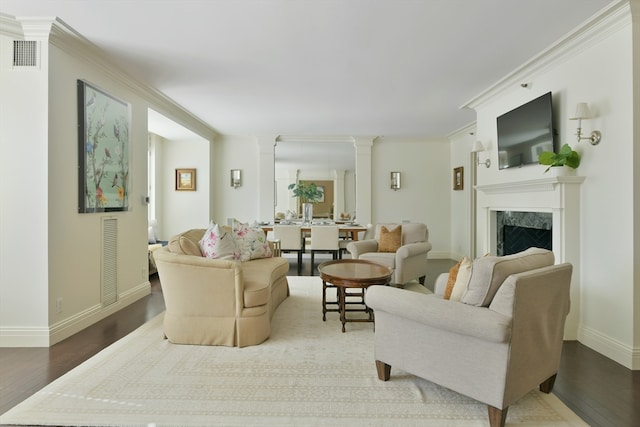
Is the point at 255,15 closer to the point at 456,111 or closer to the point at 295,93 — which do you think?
the point at 295,93

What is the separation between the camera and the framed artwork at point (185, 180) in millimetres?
6750

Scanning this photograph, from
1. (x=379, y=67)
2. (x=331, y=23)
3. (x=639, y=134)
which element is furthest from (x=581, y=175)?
(x=331, y=23)

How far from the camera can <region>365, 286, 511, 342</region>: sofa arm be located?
1637 millimetres

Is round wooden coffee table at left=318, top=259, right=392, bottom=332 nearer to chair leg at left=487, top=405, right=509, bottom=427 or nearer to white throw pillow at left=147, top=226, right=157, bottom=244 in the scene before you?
chair leg at left=487, top=405, right=509, bottom=427

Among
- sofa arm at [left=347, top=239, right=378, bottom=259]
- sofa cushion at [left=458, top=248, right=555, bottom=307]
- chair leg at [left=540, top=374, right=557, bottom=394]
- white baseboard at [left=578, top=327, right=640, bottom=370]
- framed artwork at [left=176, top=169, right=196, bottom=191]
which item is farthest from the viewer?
framed artwork at [left=176, top=169, right=196, bottom=191]

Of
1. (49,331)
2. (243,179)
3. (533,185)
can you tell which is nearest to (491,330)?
(533,185)

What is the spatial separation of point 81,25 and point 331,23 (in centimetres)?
201

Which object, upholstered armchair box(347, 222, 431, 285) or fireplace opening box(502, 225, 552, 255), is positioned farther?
upholstered armchair box(347, 222, 431, 285)

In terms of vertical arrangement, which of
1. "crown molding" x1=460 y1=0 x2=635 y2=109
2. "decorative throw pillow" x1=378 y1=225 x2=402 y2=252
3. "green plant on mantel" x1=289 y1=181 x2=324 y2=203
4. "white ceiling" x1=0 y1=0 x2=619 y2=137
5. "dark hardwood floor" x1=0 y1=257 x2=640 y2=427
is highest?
"white ceiling" x1=0 y1=0 x2=619 y2=137

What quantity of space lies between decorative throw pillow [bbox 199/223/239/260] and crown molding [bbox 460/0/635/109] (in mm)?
3481

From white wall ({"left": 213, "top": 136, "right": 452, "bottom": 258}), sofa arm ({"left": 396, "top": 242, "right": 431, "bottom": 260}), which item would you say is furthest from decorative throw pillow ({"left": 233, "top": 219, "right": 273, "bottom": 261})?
white wall ({"left": 213, "top": 136, "right": 452, "bottom": 258})

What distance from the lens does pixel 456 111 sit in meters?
5.27

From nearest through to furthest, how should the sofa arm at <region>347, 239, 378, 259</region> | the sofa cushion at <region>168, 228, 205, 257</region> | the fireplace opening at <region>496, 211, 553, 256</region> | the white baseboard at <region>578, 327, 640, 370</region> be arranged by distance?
1. the white baseboard at <region>578, 327, 640, 370</region>
2. the sofa cushion at <region>168, 228, 205, 257</region>
3. the fireplace opening at <region>496, 211, 553, 256</region>
4. the sofa arm at <region>347, 239, 378, 259</region>

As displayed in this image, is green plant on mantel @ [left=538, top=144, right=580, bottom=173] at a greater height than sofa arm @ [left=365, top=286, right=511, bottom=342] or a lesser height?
greater
